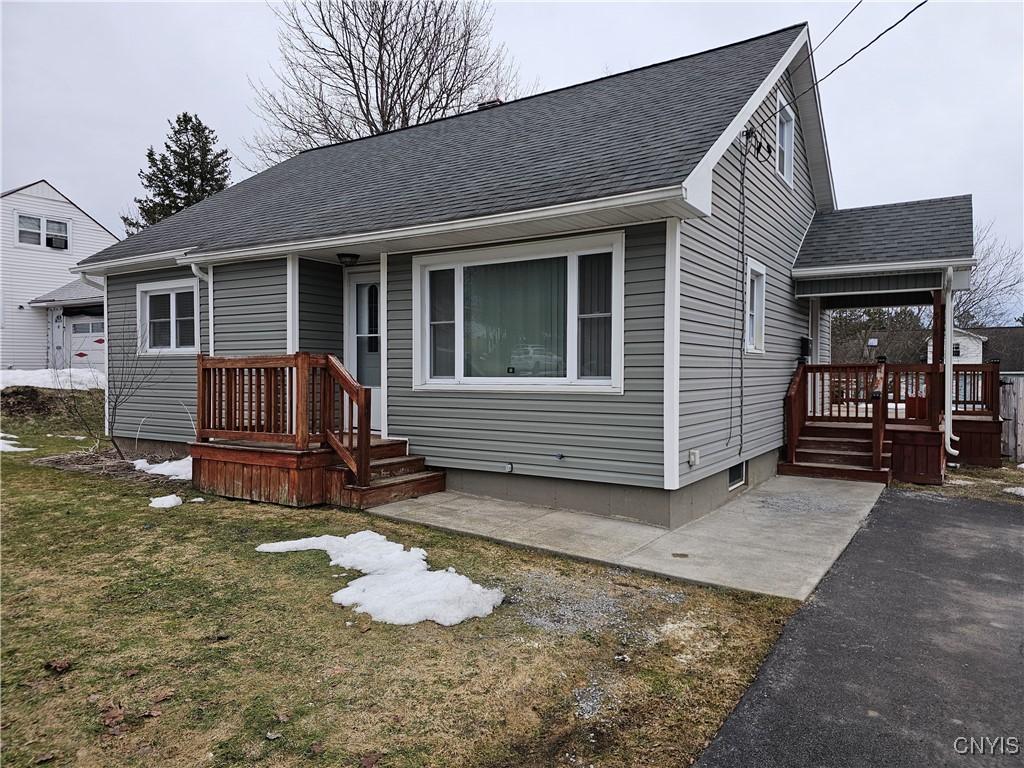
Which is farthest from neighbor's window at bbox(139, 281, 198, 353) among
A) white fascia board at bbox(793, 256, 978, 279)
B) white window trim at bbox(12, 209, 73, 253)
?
white window trim at bbox(12, 209, 73, 253)

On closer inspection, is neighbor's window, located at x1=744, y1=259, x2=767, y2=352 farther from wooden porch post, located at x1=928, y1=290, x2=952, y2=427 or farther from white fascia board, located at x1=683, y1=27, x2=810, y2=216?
wooden porch post, located at x1=928, y1=290, x2=952, y2=427

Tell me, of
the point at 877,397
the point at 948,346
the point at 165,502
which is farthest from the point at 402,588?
the point at 948,346

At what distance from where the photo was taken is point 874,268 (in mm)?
8422

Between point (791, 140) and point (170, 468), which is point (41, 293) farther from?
point (791, 140)

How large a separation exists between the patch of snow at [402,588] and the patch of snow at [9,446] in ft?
26.7

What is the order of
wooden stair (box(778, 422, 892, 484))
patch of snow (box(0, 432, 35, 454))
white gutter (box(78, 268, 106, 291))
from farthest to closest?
patch of snow (box(0, 432, 35, 454)) → white gutter (box(78, 268, 106, 291)) → wooden stair (box(778, 422, 892, 484))

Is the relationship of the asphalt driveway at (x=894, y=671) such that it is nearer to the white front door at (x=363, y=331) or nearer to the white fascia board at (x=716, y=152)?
the white fascia board at (x=716, y=152)

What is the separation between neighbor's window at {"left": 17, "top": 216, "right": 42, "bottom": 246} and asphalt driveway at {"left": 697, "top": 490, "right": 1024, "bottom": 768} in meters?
26.2

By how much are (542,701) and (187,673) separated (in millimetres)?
1653

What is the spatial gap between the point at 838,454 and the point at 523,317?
5208mm

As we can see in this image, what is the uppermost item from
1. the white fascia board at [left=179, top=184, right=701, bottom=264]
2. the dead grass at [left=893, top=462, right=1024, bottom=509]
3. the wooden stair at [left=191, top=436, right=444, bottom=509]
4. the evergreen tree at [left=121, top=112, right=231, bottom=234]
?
the evergreen tree at [left=121, top=112, right=231, bottom=234]

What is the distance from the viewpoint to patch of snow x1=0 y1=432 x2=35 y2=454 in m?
10.2

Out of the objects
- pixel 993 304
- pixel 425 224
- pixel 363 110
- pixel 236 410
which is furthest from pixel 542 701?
pixel 993 304

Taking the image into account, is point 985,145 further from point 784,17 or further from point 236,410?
point 236,410
